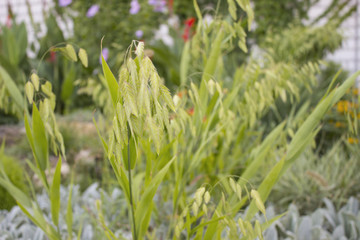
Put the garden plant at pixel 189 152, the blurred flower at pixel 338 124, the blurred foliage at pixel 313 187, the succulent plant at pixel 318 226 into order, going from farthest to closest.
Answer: the blurred flower at pixel 338 124, the blurred foliage at pixel 313 187, the succulent plant at pixel 318 226, the garden plant at pixel 189 152

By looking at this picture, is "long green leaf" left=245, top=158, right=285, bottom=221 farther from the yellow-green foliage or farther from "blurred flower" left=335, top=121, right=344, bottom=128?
"blurred flower" left=335, top=121, right=344, bottom=128

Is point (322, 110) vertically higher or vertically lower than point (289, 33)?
higher

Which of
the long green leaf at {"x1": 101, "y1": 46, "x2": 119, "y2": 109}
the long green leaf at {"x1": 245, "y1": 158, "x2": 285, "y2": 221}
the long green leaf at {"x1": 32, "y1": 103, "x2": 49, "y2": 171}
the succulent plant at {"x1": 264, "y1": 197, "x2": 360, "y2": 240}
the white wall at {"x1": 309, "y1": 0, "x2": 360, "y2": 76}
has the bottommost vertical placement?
the white wall at {"x1": 309, "y1": 0, "x2": 360, "y2": 76}

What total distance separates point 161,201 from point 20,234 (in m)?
0.53

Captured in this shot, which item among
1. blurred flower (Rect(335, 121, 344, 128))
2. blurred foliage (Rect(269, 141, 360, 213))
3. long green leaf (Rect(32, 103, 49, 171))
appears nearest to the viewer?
long green leaf (Rect(32, 103, 49, 171))

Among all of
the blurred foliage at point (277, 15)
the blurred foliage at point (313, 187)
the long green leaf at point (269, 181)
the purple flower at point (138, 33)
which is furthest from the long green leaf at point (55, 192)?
the blurred foliage at point (277, 15)

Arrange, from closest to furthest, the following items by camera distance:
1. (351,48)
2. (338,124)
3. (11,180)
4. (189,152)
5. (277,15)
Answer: (189,152)
(11,180)
(338,124)
(277,15)
(351,48)

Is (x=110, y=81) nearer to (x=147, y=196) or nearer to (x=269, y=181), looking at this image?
(x=147, y=196)

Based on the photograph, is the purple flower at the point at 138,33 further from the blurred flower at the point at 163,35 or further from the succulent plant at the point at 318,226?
the succulent plant at the point at 318,226

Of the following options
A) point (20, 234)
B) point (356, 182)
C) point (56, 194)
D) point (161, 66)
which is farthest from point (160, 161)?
point (161, 66)

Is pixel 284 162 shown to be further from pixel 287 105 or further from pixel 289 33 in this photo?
pixel 289 33


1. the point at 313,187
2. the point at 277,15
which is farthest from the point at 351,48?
the point at 313,187

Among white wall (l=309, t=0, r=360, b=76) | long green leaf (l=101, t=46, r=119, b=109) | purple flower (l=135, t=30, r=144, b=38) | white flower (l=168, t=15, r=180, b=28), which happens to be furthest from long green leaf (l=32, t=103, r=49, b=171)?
white wall (l=309, t=0, r=360, b=76)

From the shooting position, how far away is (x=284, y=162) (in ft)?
3.08
